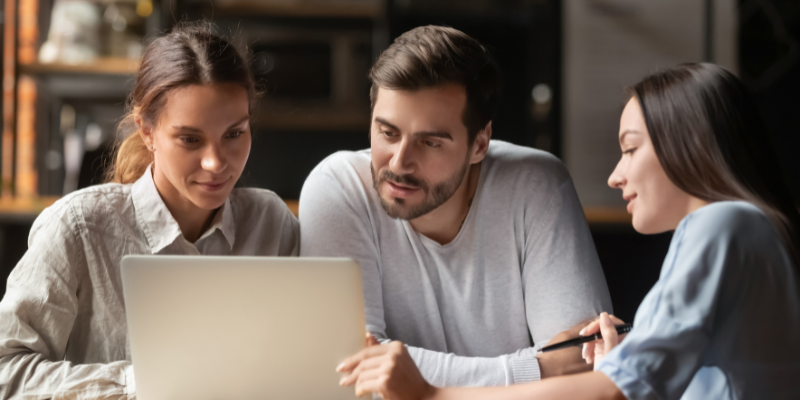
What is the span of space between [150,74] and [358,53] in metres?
2.22

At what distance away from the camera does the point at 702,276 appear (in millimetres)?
725

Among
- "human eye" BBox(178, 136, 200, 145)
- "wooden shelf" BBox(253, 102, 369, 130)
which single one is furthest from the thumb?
"wooden shelf" BBox(253, 102, 369, 130)

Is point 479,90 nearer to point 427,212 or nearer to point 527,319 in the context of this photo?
point 427,212

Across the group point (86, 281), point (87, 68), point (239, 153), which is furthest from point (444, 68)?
point (87, 68)

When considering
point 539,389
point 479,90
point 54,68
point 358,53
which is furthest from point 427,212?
point 54,68

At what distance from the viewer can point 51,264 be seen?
1084mm

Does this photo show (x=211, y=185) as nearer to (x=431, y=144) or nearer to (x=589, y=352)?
(x=431, y=144)

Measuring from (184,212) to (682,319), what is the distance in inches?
36.3

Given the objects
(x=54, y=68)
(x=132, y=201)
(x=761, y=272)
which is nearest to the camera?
(x=761, y=272)

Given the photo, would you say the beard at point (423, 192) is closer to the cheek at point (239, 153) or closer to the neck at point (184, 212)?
the cheek at point (239, 153)

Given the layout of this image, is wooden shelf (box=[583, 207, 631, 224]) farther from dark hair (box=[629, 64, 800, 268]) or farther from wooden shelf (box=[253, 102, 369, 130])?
wooden shelf (box=[253, 102, 369, 130])

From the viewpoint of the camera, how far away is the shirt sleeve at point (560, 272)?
119 centimetres

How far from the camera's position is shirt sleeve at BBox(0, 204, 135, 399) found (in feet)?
3.22

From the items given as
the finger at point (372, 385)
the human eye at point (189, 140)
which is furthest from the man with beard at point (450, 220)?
the finger at point (372, 385)
